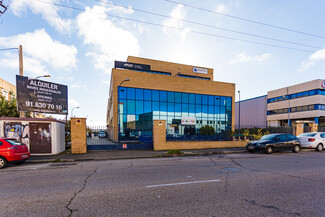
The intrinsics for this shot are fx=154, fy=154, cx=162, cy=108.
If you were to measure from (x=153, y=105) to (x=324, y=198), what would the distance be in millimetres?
22288

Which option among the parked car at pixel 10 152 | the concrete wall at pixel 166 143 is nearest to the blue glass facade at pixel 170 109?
the concrete wall at pixel 166 143

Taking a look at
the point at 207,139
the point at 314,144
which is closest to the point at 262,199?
the point at 207,139

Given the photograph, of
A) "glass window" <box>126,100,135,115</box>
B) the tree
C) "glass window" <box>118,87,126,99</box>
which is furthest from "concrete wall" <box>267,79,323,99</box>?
the tree

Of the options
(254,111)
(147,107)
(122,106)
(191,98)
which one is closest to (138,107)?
(147,107)

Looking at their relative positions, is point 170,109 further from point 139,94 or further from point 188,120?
point 139,94

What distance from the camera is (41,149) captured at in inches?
418

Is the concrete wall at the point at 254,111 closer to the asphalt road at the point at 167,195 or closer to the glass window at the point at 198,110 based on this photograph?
the glass window at the point at 198,110

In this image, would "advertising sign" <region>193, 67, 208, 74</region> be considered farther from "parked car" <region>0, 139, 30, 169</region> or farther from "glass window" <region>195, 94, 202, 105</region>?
"parked car" <region>0, 139, 30, 169</region>

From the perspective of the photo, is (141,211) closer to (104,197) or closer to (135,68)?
(104,197)

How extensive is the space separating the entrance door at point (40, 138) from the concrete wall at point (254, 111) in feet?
187

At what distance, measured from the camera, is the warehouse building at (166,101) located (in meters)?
23.1

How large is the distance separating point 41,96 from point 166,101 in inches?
679

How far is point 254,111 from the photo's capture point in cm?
5441

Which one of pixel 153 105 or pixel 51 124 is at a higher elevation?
pixel 153 105
